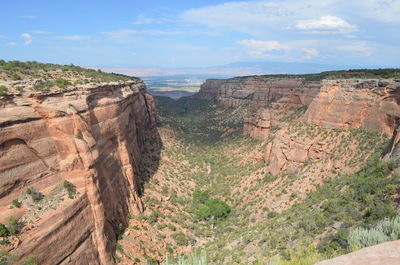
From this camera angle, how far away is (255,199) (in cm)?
3850

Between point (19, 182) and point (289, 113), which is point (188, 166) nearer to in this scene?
point (289, 113)

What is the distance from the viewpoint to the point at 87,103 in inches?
972

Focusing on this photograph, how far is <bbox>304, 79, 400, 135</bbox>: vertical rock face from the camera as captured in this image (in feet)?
105

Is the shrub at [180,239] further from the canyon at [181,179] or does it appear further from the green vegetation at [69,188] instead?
the green vegetation at [69,188]

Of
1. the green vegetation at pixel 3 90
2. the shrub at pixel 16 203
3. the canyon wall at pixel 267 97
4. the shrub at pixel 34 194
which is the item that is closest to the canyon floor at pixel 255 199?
the canyon wall at pixel 267 97

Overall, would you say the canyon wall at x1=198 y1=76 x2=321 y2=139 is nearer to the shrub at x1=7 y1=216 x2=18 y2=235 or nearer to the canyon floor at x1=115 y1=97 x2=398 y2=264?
the canyon floor at x1=115 y1=97 x2=398 y2=264

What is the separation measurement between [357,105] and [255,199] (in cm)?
1998

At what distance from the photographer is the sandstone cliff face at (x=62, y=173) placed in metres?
17.8

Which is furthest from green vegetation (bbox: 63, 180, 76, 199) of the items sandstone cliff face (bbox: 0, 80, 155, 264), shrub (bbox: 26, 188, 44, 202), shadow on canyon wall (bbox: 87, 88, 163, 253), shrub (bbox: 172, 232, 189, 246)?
shrub (bbox: 172, 232, 189, 246)

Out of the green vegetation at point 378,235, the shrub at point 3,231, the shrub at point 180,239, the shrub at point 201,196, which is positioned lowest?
the shrub at point 180,239

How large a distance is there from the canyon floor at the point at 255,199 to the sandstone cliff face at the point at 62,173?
15.8ft

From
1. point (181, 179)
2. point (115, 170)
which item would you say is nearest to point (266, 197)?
point (181, 179)

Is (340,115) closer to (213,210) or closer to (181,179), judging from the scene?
(213,210)

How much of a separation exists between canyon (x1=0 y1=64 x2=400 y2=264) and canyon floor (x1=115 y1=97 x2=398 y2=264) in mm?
182
